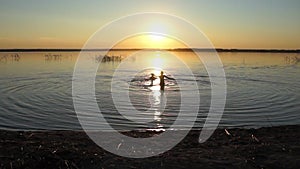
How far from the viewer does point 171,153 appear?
933 centimetres

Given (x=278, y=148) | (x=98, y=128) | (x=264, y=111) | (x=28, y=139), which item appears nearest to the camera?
(x=278, y=148)

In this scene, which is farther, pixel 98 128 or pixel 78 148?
pixel 98 128

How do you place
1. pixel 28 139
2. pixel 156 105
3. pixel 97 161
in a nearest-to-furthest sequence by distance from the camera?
pixel 97 161 → pixel 28 139 → pixel 156 105

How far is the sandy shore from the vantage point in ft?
26.5

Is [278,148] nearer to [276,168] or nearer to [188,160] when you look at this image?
[276,168]

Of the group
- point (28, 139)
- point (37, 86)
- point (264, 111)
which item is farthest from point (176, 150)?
point (37, 86)

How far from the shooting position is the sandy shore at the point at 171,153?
318 inches

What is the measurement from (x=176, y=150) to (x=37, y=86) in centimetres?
2310

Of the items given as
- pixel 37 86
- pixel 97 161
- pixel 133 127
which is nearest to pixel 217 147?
pixel 97 161

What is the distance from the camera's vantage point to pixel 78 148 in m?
9.72

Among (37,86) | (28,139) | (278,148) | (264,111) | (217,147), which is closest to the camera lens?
(278,148)

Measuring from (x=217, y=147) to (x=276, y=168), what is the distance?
2.46 m

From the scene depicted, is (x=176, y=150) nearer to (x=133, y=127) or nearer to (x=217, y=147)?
(x=217, y=147)

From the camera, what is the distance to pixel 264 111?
19.0 metres
